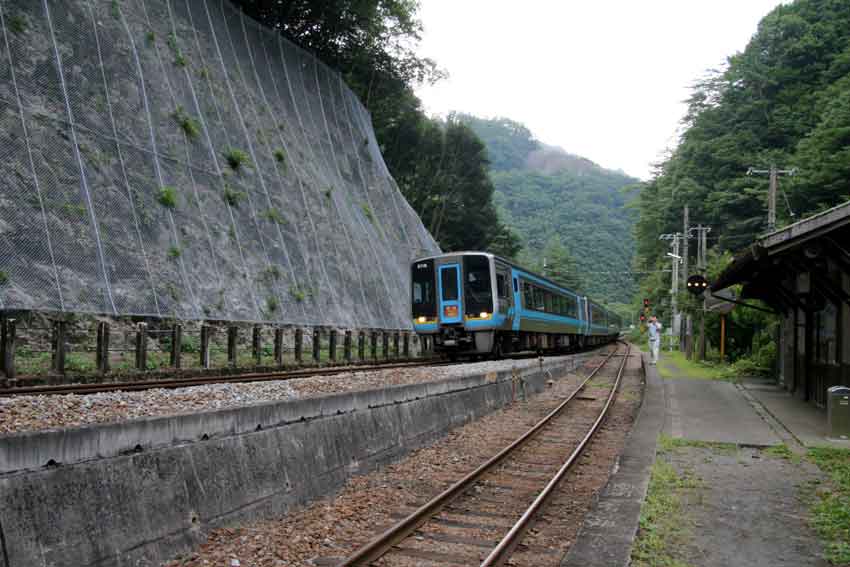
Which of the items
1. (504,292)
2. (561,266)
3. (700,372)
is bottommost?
(700,372)

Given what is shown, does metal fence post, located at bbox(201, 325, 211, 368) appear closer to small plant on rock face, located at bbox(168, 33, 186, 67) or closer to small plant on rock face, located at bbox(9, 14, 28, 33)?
small plant on rock face, located at bbox(9, 14, 28, 33)

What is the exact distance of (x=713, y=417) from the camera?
12344 mm

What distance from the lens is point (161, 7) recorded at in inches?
978

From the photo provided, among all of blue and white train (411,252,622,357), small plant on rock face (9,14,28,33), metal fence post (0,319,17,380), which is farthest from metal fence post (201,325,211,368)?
small plant on rock face (9,14,28,33)

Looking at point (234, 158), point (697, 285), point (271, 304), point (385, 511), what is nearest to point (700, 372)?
point (697, 285)

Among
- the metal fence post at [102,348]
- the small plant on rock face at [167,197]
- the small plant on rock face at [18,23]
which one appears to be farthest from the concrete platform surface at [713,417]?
the small plant on rock face at [18,23]

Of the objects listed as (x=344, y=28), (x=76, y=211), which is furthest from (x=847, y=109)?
(x=76, y=211)

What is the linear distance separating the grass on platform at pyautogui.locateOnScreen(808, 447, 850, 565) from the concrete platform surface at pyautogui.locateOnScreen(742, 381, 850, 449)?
0.84 m

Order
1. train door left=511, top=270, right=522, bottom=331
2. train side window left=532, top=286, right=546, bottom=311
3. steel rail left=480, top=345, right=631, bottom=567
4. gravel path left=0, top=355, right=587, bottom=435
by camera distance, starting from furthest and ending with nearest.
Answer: train side window left=532, top=286, right=546, bottom=311 < train door left=511, top=270, right=522, bottom=331 < gravel path left=0, top=355, right=587, bottom=435 < steel rail left=480, top=345, right=631, bottom=567

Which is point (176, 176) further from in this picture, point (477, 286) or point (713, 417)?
point (713, 417)

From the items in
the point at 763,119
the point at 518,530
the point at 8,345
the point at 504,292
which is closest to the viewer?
the point at 518,530

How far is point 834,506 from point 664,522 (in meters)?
1.70

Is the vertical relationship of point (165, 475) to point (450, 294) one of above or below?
below

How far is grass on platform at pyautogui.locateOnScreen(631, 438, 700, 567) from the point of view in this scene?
5145 millimetres
